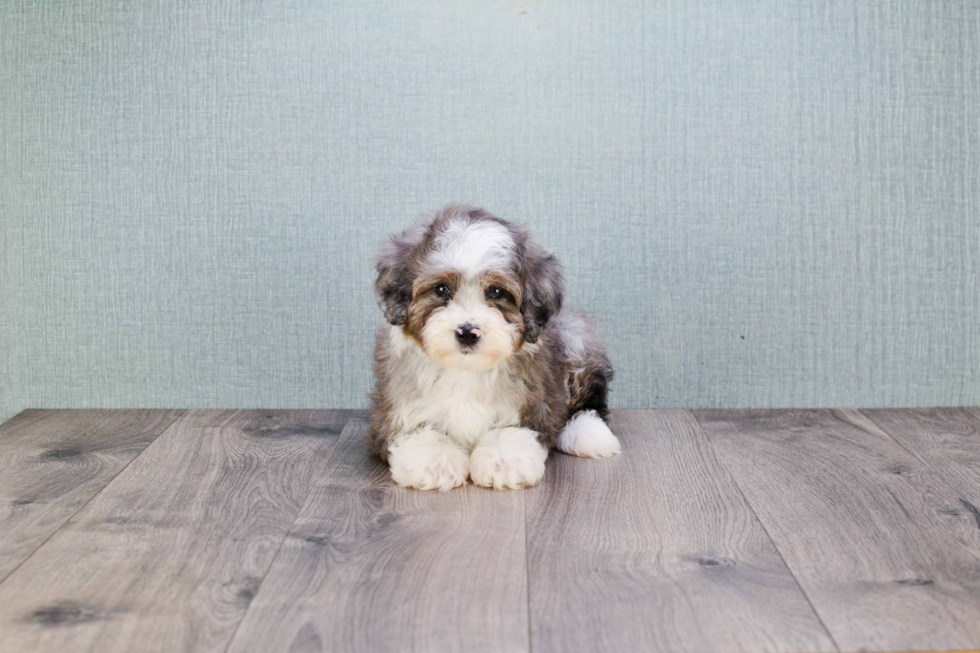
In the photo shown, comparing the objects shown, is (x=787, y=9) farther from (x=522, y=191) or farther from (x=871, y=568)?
(x=871, y=568)

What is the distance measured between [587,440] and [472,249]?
28.3 inches

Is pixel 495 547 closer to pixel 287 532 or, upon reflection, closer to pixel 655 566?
pixel 655 566

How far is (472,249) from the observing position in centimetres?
213

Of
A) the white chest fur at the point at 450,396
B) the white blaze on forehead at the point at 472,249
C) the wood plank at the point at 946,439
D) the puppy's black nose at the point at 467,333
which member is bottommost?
the wood plank at the point at 946,439

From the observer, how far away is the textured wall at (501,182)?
9.51ft

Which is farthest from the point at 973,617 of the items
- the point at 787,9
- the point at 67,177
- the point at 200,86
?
the point at 67,177

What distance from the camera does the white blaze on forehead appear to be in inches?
84.0

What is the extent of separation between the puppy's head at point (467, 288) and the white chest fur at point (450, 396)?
0.12 metres

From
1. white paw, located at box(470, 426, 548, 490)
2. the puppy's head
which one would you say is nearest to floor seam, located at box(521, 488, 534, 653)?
white paw, located at box(470, 426, 548, 490)

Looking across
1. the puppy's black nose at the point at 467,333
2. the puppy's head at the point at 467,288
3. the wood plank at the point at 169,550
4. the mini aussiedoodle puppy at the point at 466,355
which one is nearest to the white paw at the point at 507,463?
the mini aussiedoodle puppy at the point at 466,355

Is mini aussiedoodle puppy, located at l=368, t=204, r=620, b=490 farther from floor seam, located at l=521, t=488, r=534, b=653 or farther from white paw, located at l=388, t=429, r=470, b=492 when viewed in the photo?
floor seam, located at l=521, t=488, r=534, b=653

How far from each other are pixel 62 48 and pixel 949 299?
309 centimetres

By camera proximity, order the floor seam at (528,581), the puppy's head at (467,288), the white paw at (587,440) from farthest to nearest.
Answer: the white paw at (587,440)
the puppy's head at (467,288)
the floor seam at (528,581)

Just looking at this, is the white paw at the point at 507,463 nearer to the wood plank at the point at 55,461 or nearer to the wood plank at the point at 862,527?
the wood plank at the point at 862,527
